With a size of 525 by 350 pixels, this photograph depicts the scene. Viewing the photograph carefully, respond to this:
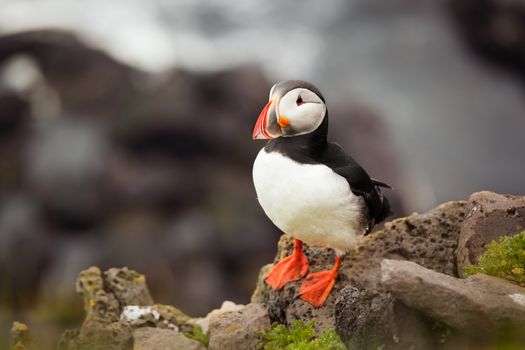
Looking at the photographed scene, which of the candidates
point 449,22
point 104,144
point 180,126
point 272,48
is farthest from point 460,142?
point 104,144

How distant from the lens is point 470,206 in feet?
18.0

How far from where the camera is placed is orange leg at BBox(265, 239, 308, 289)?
5.53 metres

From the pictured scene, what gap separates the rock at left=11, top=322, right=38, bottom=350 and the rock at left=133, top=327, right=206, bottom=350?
684mm

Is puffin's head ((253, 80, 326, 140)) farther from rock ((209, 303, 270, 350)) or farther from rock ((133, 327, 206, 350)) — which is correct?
rock ((133, 327, 206, 350))

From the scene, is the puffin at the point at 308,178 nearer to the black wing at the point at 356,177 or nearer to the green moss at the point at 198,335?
the black wing at the point at 356,177

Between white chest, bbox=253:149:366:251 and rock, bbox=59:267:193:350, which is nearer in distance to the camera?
white chest, bbox=253:149:366:251

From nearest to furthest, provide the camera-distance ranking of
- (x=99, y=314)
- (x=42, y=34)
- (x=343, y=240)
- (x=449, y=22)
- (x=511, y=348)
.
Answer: (x=511, y=348), (x=343, y=240), (x=99, y=314), (x=42, y=34), (x=449, y=22)

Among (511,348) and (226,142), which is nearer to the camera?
(511,348)

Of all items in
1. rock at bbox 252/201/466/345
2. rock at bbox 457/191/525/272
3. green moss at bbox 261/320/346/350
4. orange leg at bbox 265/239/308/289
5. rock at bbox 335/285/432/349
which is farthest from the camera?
orange leg at bbox 265/239/308/289

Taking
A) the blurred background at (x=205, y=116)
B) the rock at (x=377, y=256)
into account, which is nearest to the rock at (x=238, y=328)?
the rock at (x=377, y=256)

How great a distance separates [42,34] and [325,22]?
17.6 ft

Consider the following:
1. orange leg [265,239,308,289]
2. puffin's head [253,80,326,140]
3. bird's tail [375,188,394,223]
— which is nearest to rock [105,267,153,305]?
orange leg [265,239,308,289]

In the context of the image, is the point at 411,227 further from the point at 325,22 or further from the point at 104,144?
the point at 325,22

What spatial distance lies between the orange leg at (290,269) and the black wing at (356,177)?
0.53 m
